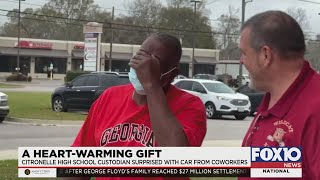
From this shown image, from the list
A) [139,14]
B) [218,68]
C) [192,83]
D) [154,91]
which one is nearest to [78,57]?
[139,14]

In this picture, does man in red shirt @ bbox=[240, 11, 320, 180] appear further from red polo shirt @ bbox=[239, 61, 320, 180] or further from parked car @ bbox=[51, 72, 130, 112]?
parked car @ bbox=[51, 72, 130, 112]

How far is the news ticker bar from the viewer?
2489mm

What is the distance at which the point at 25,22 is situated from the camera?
331 ft

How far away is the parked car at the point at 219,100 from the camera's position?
22.8m

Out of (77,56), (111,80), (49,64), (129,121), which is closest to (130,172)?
(129,121)

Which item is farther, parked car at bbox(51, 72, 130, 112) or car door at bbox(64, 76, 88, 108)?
car door at bbox(64, 76, 88, 108)

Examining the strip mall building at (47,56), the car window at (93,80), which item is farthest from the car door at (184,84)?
the strip mall building at (47,56)

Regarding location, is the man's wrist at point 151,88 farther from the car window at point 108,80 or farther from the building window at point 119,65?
the building window at point 119,65

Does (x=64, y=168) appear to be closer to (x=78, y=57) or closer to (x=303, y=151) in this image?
(x=303, y=151)

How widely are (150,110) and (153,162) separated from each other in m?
0.29

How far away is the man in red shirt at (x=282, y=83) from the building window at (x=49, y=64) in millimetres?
76803

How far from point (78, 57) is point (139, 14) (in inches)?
511

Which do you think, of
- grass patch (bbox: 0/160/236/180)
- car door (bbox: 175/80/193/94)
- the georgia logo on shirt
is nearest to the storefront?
car door (bbox: 175/80/193/94)

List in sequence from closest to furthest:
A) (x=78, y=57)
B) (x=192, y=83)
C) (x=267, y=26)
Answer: (x=267, y=26)
(x=192, y=83)
(x=78, y=57)
